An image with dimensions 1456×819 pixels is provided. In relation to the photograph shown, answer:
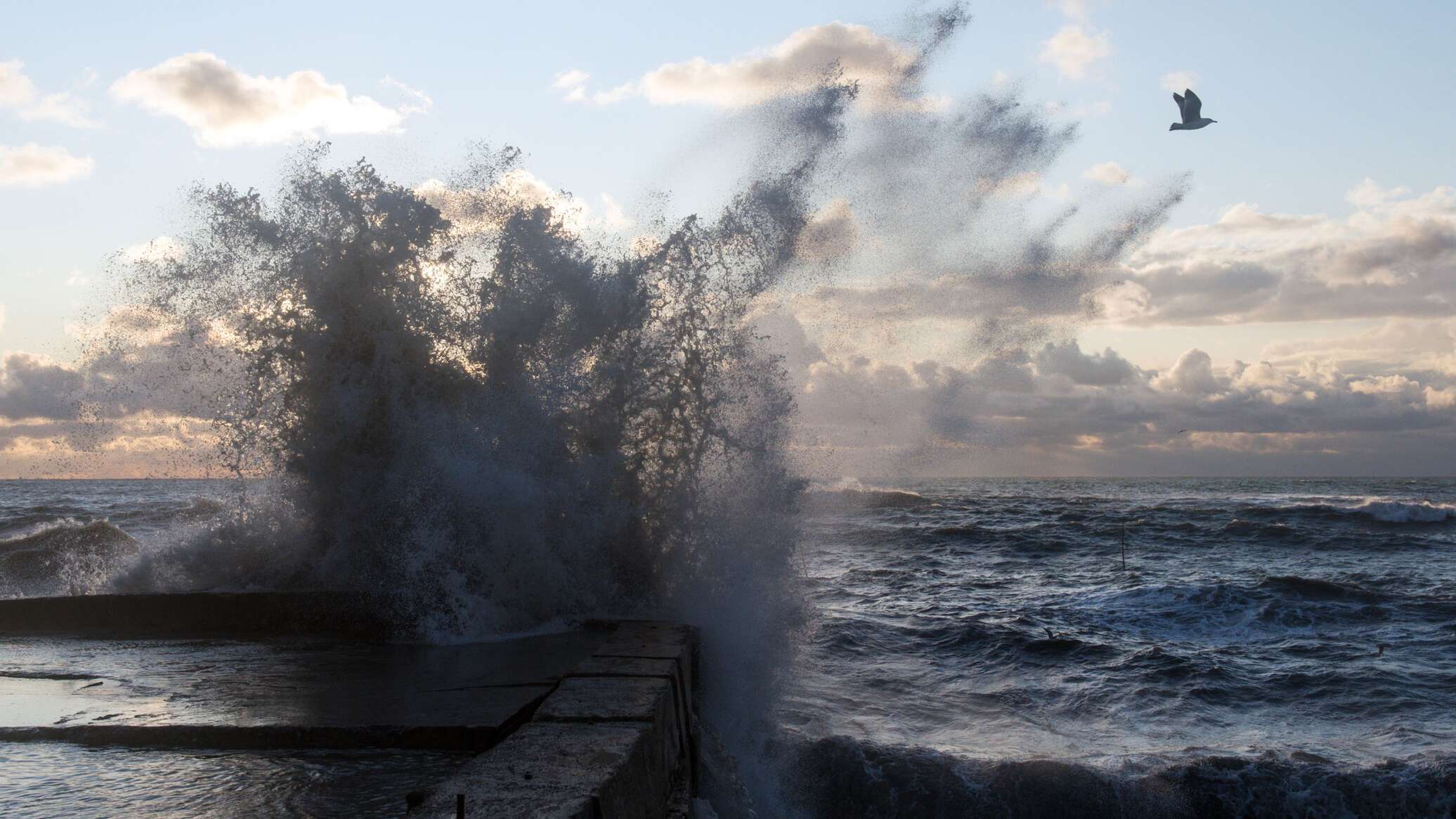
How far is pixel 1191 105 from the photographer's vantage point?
10.0 metres

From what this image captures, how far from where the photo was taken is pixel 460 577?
20.4 feet

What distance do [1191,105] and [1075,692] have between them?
6192mm

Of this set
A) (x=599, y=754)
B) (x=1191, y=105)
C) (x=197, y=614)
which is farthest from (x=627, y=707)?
(x=1191, y=105)

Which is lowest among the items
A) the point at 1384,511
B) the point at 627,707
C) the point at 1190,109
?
the point at 1384,511

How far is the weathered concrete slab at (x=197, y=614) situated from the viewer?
6156mm

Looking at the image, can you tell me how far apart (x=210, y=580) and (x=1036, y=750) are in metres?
6.36

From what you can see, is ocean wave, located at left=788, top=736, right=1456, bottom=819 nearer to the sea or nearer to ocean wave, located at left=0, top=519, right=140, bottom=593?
the sea

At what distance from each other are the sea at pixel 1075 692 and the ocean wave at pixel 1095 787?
0.04 ft

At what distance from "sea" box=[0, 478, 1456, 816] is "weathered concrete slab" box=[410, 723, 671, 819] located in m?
0.46

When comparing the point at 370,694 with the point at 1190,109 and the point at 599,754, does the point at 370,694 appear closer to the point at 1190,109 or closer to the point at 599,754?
the point at 599,754

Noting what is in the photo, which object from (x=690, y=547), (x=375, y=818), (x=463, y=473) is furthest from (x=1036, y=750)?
(x=375, y=818)

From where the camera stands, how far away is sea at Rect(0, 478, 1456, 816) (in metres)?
5.57

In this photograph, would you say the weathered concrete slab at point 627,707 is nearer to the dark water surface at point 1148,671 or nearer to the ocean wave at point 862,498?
the dark water surface at point 1148,671

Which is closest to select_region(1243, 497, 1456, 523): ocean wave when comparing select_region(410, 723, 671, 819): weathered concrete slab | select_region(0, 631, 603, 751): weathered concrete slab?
select_region(0, 631, 603, 751): weathered concrete slab
